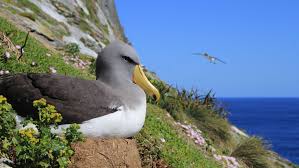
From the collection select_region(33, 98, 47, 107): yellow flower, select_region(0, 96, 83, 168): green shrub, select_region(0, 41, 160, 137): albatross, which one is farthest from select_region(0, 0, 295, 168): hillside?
select_region(33, 98, 47, 107): yellow flower

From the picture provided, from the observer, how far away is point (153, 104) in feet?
42.8

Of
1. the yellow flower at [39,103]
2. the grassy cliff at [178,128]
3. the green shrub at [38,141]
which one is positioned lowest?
the green shrub at [38,141]

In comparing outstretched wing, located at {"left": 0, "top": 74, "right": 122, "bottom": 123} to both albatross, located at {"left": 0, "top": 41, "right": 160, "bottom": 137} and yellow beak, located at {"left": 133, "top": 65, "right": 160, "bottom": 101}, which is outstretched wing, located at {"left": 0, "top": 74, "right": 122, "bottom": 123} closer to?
albatross, located at {"left": 0, "top": 41, "right": 160, "bottom": 137}

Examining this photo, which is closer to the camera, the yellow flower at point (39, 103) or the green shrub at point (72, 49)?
the yellow flower at point (39, 103)

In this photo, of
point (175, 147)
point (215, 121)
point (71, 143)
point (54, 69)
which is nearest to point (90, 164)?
point (71, 143)

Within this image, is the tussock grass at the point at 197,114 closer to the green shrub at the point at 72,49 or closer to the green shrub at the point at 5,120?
the green shrub at the point at 72,49

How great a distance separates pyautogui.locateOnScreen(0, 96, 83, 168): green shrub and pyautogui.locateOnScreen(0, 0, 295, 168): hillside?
2447 millimetres

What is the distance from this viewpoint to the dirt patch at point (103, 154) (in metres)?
6.22

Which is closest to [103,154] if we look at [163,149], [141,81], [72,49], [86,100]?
[86,100]

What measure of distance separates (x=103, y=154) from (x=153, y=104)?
6.71m

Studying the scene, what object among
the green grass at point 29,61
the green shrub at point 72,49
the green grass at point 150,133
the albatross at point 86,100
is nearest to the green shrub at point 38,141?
the albatross at point 86,100

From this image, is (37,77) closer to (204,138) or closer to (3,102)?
(3,102)

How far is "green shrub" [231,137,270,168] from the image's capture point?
1423 centimetres

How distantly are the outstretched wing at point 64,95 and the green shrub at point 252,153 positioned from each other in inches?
330
